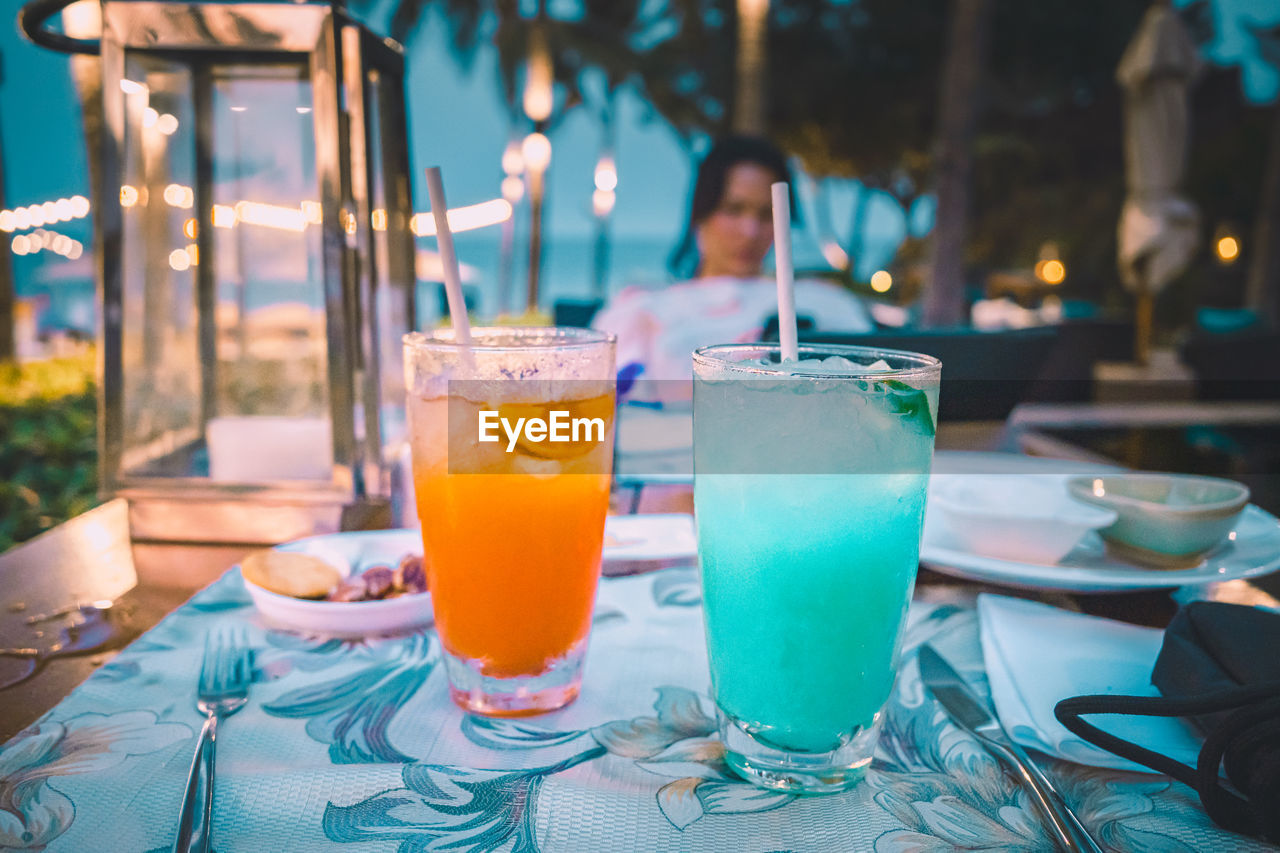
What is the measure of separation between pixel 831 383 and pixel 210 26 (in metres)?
1.02

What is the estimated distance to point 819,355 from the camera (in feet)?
2.40

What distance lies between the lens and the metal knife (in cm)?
54

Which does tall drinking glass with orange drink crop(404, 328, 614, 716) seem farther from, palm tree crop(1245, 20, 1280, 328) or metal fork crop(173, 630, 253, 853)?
palm tree crop(1245, 20, 1280, 328)

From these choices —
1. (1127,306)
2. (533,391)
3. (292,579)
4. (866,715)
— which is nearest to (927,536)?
(866,715)

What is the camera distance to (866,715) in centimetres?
65

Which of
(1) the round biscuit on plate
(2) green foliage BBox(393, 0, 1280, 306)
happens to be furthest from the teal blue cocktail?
(2) green foliage BBox(393, 0, 1280, 306)

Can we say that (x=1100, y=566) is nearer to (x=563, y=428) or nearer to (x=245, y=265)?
(x=563, y=428)

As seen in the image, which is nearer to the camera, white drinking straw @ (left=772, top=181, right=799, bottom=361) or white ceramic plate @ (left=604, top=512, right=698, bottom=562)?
white drinking straw @ (left=772, top=181, right=799, bottom=361)

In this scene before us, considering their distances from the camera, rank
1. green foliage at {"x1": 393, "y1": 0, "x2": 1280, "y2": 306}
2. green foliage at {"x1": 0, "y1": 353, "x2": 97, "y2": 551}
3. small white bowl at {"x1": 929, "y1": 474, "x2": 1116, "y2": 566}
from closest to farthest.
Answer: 1. small white bowl at {"x1": 929, "y1": 474, "x2": 1116, "y2": 566}
2. green foliage at {"x1": 0, "y1": 353, "x2": 97, "y2": 551}
3. green foliage at {"x1": 393, "y1": 0, "x2": 1280, "y2": 306}

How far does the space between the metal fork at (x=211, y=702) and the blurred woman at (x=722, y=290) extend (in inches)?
75.9

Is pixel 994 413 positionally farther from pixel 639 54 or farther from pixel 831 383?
pixel 639 54

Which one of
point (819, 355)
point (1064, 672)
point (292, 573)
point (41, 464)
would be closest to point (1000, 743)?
point (1064, 672)

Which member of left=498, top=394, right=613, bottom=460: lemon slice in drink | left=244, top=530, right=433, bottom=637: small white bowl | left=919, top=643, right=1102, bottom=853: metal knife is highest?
left=498, top=394, right=613, bottom=460: lemon slice in drink

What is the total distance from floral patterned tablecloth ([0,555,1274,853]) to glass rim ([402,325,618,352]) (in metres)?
0.30
